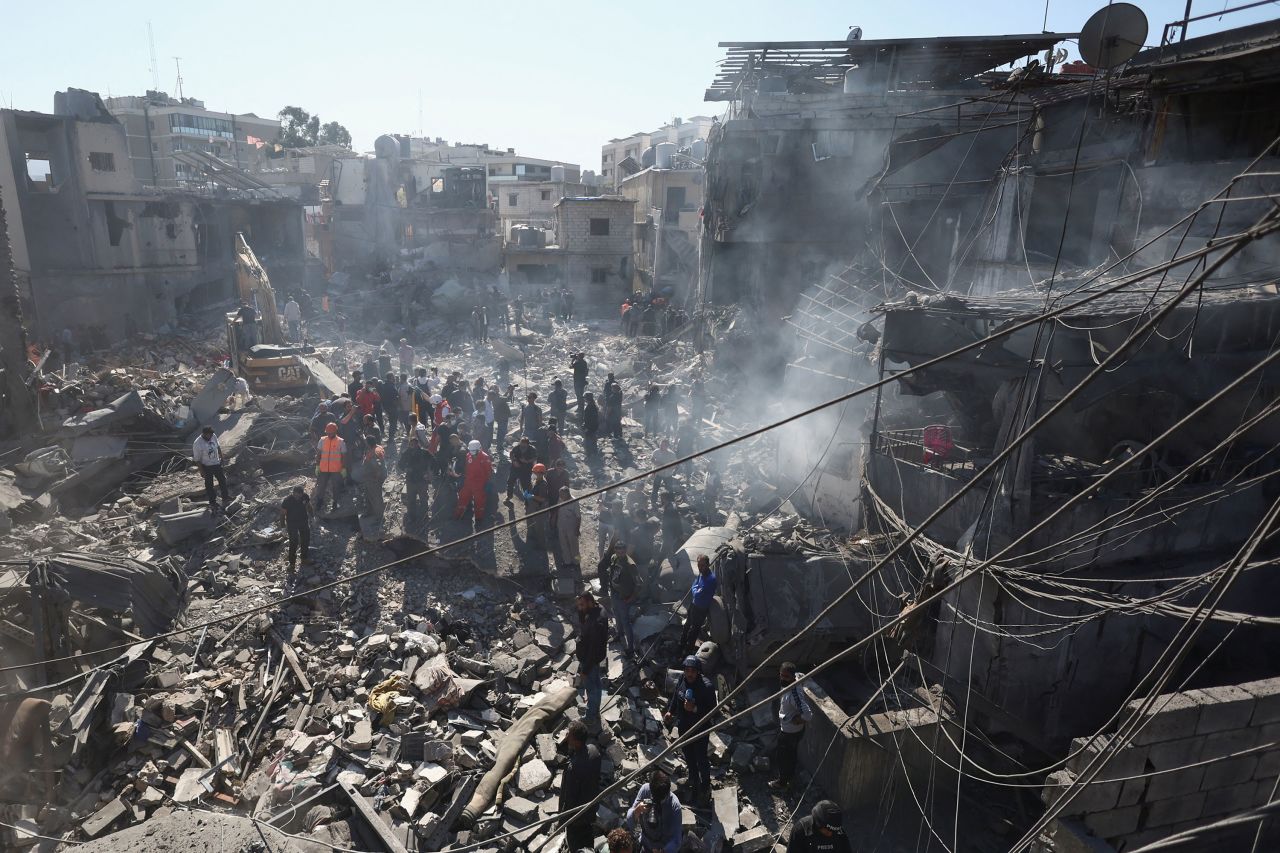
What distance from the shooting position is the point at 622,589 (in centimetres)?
883

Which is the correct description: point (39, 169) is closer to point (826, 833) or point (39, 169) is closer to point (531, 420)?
point (531, 420)

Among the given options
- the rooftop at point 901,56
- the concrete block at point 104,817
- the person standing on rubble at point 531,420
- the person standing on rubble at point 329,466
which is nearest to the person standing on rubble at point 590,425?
the person standing on rubble at point 531,420

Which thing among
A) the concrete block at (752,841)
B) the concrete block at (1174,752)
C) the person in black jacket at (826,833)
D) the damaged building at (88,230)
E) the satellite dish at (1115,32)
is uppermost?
the satellite dish at (1115,32)

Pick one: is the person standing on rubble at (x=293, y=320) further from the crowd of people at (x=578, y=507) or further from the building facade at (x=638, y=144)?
the building facade at (x=638, y=144)

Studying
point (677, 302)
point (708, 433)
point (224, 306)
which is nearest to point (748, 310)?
point (708, 433)

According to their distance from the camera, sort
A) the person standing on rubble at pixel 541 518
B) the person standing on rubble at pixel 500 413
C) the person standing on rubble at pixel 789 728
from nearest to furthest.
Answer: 1. the person standing on rubble at pixel 789 728
2. the person standing on rubble at pixel 541 518
3. the person standing on rubble at pixel 500 413

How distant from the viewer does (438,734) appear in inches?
283

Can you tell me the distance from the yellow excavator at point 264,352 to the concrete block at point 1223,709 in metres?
16.1

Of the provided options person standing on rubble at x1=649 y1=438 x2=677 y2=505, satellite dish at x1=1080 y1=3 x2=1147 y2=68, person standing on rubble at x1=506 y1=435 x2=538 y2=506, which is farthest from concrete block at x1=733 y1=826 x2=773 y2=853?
satellite dish at x1=1080 y1=3 x2=1147 y2=68

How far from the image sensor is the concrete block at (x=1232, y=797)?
18.9ft

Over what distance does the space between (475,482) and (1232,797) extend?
30.4 ft

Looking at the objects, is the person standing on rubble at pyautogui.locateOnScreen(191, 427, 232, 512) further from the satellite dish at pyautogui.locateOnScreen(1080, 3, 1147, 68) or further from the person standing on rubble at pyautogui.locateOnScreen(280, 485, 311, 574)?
the satellite dish at pyautogui.locateOnScreen(1080, 3, 1147, 68)

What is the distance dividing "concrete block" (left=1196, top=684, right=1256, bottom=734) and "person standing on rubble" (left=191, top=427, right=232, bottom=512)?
12284 mm

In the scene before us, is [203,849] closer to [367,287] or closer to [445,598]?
[445,598]
